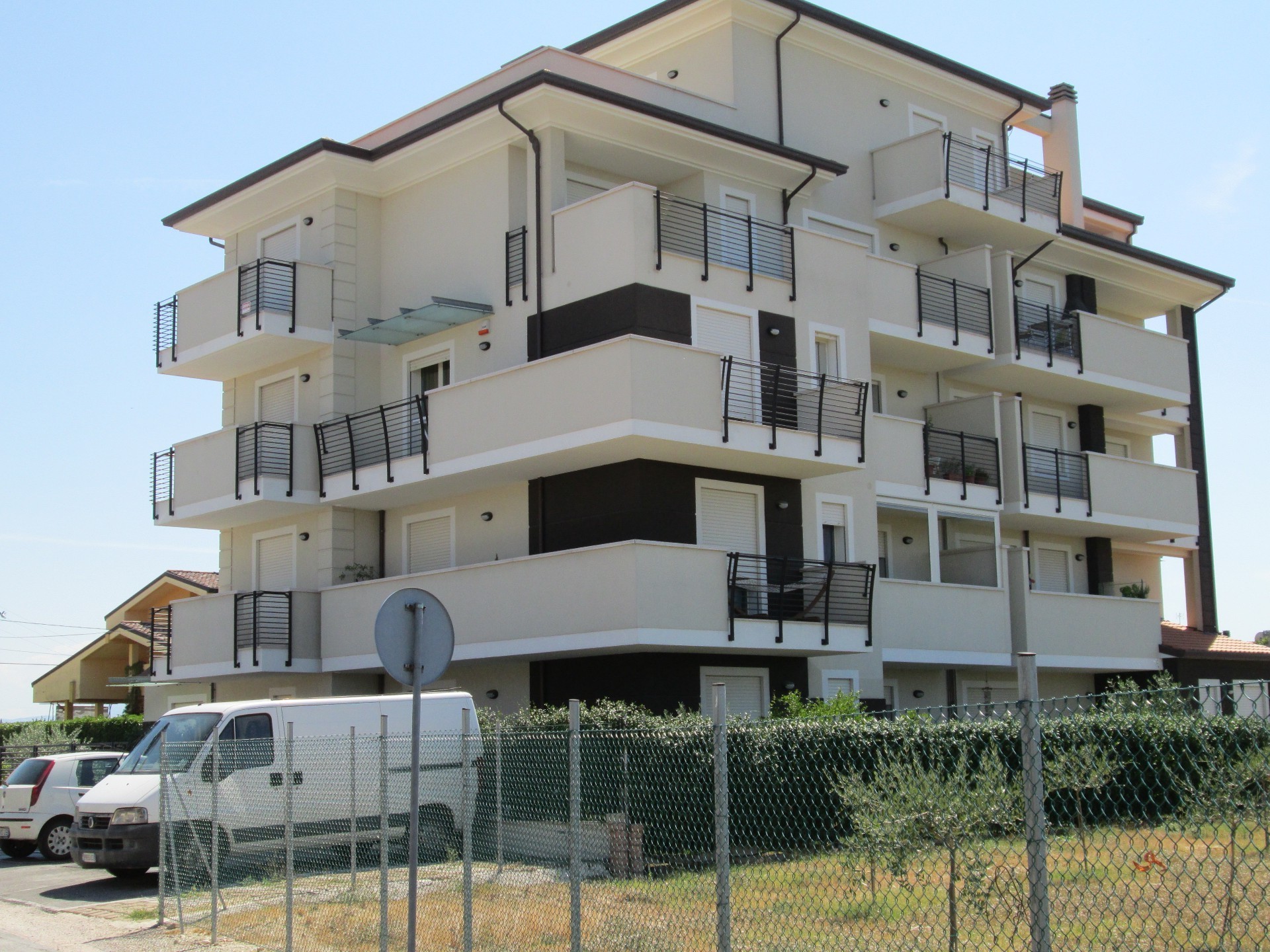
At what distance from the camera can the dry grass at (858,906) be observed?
8.27 m

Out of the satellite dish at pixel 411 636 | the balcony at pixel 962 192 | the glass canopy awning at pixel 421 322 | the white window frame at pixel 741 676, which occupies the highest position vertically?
the balcony at pixel 962 192

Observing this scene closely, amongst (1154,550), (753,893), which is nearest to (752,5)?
(1154,550)

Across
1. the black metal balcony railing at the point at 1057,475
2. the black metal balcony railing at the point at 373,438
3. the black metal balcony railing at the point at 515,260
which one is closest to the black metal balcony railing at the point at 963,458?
the black metal balcony railing at the point at 1057,475

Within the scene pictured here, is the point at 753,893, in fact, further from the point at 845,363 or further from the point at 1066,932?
the point at 845,363

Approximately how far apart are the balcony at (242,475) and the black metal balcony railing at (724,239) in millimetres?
7827

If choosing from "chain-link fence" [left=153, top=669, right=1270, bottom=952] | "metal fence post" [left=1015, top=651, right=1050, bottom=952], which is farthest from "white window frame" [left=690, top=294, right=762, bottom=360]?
"metal fence post" [left=1015, top=651, right=1050, bottom=952]

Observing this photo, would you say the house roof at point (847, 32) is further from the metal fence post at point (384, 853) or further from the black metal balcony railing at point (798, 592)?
the metal fence post at point (384, 853)

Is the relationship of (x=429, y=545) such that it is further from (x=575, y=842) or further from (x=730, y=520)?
(x=575, y=842)

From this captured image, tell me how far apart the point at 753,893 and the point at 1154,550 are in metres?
27.2

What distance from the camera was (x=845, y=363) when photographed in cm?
2445

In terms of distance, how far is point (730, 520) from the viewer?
75.2 ft

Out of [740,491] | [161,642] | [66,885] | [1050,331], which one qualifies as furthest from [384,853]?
[1050,331]

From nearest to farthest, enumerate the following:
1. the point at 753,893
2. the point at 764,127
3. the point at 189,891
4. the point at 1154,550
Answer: the point at 753,893 → the point at 189,891 → the point at 764,127 → the point at 1154,550

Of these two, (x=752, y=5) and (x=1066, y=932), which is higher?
(x=752, y=5)
